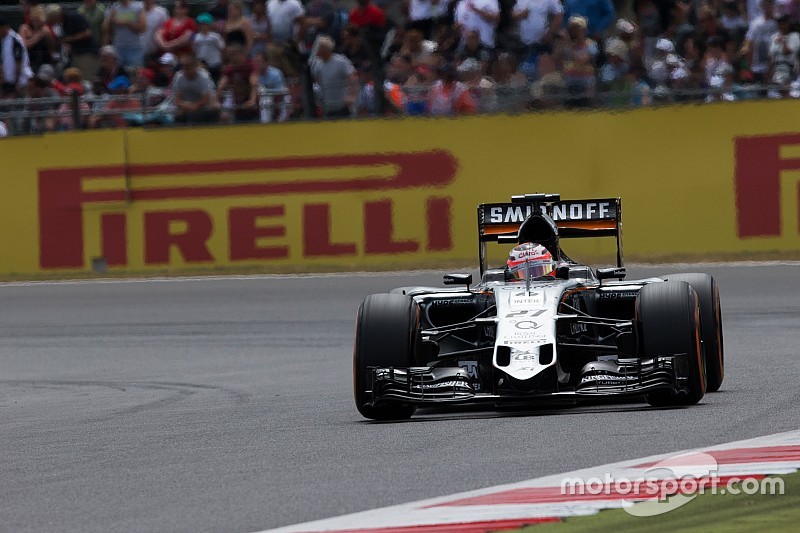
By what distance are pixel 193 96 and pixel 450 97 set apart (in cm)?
296

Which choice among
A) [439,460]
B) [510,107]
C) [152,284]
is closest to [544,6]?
[510,107]

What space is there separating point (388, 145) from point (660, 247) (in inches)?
124

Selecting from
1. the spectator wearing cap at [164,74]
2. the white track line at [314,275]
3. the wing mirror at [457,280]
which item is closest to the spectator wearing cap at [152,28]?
the spectator wearing cap at [164,74]

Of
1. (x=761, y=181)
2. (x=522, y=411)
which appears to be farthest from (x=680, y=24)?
(x=522, y=411)

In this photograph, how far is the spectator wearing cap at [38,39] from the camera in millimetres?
18656

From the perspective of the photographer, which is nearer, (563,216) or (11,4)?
(563,216)

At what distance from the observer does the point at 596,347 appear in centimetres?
816

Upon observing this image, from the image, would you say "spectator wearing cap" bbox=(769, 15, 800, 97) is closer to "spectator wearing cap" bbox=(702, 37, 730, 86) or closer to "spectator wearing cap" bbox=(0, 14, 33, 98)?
"spectator wearing cap" bbox=(702, 37, 730, 86)

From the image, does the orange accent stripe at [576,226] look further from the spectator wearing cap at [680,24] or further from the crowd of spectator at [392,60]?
the spectator wearing cap at [680,24]

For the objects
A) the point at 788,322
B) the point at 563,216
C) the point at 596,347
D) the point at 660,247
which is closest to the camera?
the point at 596,347

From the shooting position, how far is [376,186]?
16.7 metres

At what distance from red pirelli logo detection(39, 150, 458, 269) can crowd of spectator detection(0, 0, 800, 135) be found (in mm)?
584

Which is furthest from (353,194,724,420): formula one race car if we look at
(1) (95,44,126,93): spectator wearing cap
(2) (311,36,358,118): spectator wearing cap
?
(1) (95,44,126,93): spectator wearing cap

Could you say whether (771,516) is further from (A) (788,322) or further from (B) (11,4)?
(B) (11,4)
